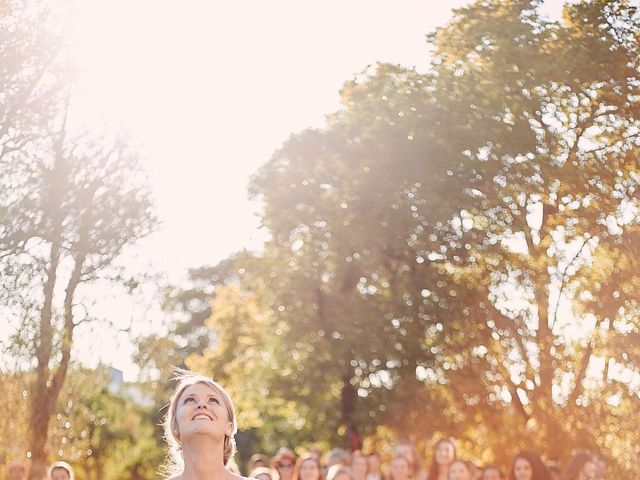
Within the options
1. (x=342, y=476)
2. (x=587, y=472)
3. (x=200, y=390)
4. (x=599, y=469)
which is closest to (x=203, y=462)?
(x=200, y=390)

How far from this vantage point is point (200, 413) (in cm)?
429

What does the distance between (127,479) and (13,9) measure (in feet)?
164

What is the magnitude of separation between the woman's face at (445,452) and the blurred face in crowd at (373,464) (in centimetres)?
303

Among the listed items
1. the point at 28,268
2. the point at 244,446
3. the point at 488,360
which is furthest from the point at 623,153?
the point at 244,446

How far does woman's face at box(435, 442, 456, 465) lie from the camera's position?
50.5 ft

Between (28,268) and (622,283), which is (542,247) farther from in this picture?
(28,268)

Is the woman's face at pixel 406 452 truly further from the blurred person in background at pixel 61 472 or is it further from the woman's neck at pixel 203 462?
the woman's neck at pixel 203 462

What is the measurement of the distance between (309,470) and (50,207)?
11.0 meters

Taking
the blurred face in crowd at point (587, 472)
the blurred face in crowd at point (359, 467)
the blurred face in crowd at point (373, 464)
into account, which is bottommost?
the blurred face in crowd at point (587, 472)

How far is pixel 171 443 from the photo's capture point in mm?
4547

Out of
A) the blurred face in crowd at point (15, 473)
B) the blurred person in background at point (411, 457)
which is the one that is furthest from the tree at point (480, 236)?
the blurred face in crowd at point (15, 473)

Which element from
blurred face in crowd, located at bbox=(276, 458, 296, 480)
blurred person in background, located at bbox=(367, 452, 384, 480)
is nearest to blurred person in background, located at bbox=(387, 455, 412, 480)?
blurred face in crowd, located at bbox=(276, 458, 296, 480)

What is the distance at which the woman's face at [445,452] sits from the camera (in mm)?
15389

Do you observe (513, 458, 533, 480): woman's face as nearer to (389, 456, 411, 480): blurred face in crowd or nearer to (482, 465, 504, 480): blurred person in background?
(482, 465, 504, 480): blurred person in background
